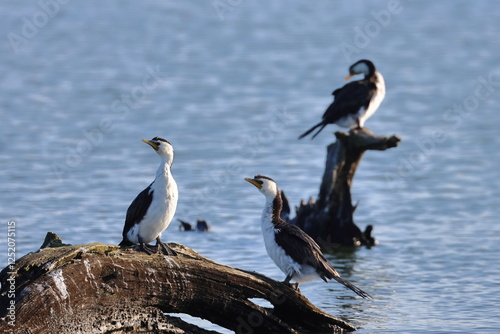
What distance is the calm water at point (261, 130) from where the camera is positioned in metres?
14.2

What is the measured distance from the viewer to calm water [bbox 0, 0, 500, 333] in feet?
46.8

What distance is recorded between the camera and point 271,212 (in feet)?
34.3

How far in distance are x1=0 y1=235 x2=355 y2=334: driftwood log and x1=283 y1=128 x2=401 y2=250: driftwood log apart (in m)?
5.17

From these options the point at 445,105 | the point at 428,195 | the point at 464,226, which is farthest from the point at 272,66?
the point at 464,226

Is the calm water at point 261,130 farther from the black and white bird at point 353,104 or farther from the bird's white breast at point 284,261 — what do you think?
the black and white bird at point 353,104

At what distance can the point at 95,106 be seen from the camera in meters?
25.2

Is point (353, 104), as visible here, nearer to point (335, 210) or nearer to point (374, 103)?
point (374, 103)

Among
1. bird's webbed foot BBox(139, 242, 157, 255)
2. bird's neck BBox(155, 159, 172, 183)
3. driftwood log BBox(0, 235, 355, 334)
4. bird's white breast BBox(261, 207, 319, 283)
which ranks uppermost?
bird's neck BBox(155, 159, 172, 183)

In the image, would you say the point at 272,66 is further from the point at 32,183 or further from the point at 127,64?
the point at 32,183

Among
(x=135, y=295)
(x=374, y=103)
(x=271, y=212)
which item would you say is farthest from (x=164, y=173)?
(x=374, y=103)

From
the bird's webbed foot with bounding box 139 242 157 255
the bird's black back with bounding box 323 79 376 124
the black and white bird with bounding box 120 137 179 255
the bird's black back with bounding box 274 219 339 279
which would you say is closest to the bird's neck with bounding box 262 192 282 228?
the bird's black back with bounding box 274 219 339 279

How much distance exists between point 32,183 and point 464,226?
7972mm

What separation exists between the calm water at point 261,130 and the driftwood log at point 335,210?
577 millimetres

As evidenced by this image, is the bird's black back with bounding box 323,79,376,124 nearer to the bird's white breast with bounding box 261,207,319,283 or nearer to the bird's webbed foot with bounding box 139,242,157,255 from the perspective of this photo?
the bird's white breast with bounding box 261,207,319,283
